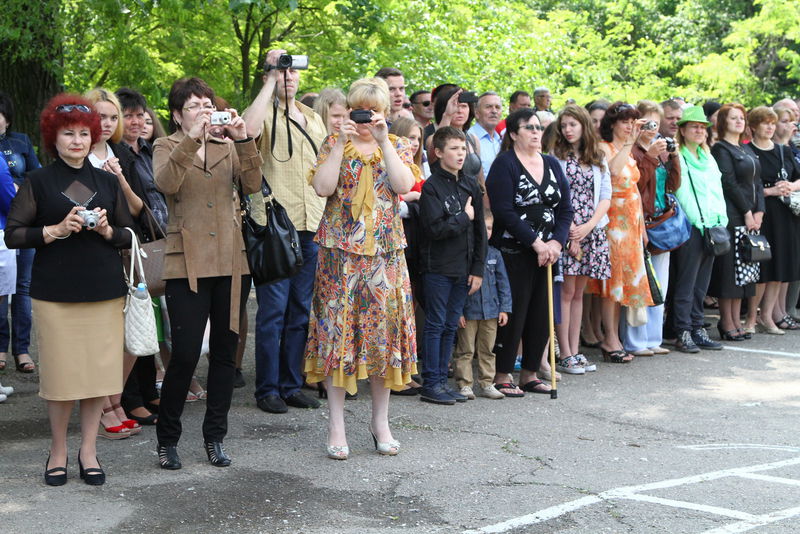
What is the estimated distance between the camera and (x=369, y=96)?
6.08m

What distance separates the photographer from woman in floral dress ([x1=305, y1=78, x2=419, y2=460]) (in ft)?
20.2

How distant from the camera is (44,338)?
217 inches

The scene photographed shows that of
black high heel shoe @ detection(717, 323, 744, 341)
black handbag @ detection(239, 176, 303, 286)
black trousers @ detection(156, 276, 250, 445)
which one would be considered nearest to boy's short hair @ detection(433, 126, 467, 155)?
black handbag @ detection(239, 176, 303, 286)

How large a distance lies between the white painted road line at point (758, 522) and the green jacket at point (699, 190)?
17.2ft

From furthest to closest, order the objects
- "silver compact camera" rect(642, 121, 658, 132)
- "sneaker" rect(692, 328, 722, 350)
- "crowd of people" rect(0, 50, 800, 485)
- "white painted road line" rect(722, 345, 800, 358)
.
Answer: "sneaker" rect(692, 328, 722, 350), "white painted road line" rect(722, 345, 800, 358), "silver compact camera" rect(642, 121, 658, 132), "crowd of people" rect(0, 50, 800, 485)

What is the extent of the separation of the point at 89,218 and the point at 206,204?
711 mm

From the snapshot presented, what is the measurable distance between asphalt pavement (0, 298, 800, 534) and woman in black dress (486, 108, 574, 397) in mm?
422

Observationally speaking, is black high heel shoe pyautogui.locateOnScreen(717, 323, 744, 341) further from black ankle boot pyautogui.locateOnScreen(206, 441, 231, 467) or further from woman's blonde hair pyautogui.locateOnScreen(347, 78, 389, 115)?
black ankle boot pyautogui.locateOnScreen(206, 441, 231, 467)

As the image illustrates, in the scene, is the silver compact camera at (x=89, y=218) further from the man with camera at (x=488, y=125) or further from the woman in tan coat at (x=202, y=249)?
the man with camera at (x=488, y=125)

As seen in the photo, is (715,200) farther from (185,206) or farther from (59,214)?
(59,214)

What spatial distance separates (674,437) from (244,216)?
10.4 ft

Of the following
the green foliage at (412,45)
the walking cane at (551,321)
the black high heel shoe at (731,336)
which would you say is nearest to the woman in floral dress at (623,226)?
the walking cane at (551,321)

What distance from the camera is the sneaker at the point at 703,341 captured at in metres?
Answer: 10.4

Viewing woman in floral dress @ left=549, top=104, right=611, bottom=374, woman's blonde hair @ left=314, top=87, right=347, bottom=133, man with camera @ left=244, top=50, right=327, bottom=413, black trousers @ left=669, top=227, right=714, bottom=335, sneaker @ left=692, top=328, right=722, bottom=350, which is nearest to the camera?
man with camera @ left=244, top=50, right=327, bottom=413
